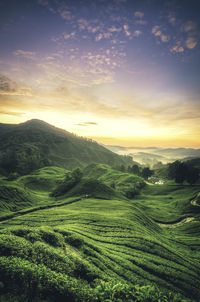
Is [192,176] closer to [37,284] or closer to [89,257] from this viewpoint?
[89,257]

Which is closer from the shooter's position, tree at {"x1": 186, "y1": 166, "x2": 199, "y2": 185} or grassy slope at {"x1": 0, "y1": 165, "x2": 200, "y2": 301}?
grassy slope at {"x1": 0, "y1": 165, "x2": 200, "y2": 301}

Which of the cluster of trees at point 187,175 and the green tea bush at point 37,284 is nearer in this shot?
the green tea bush at point 37,284

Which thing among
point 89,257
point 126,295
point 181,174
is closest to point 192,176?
point 181,174

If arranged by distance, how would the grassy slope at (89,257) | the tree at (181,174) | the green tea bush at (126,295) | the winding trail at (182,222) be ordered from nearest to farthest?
1. the green tea bush at (126,295)
2. the grassy slope at (89,257)
3. the winding trail at (182,222)
4. the tree at (181,174)

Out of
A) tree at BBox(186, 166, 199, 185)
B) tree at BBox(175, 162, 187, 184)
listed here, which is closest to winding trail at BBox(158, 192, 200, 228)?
tree at BBox(186, 166, 199, 185)

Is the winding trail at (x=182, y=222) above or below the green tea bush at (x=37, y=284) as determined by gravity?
below

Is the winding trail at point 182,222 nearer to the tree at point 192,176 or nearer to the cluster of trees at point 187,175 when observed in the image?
the tree at point 192,176

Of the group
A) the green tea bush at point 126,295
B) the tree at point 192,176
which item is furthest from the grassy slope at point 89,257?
the tree at point 192,176

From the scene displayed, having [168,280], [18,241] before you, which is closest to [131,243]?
[168,280]


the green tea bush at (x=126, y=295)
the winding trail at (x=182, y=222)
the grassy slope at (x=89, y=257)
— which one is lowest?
the winding trail at (x=182, y=222)

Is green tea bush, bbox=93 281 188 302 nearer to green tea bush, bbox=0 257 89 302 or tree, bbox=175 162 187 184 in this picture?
green tea bush, bbox=0 257 89 302

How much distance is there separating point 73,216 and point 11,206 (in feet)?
119

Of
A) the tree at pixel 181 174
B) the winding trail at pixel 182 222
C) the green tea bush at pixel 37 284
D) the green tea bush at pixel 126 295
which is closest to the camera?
the green tea bush at pixel 126 295

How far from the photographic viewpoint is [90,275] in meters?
19.0
